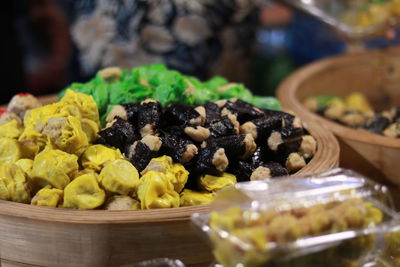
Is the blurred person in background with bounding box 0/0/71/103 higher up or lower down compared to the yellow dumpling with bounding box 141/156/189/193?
lower down

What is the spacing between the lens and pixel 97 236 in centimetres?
101

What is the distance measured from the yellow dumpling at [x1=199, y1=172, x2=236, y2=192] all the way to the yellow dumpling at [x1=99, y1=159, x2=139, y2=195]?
16cm

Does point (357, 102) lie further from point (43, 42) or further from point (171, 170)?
point (43, 42)

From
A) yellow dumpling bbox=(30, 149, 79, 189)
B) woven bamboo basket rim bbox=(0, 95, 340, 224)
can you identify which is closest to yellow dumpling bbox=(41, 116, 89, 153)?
yellow dumpling bbox=(30, 149, 79, 189)

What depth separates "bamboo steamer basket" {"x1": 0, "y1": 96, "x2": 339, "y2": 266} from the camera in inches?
39.5

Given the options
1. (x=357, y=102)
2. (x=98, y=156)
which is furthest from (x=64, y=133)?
(x=357, y=102)

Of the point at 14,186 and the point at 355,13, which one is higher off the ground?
the point at 355,13

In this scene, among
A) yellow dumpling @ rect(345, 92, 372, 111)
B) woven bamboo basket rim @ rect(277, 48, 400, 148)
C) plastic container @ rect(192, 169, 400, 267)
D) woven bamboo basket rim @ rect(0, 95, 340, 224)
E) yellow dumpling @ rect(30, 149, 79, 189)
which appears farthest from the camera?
yellow dumpling @ rect(345, 92, 372, 111)

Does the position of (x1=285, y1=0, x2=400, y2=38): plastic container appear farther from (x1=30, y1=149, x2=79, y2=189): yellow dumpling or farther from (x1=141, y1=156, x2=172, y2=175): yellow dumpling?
(x1=30, y1=149, x2=79, y2=189): yellow dumpling

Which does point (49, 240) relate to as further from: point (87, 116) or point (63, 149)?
point (87, 116)

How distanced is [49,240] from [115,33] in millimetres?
A: 1188

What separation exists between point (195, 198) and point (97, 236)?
244mm

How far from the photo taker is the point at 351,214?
88cm

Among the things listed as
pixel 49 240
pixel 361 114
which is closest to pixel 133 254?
pixel 49 240
